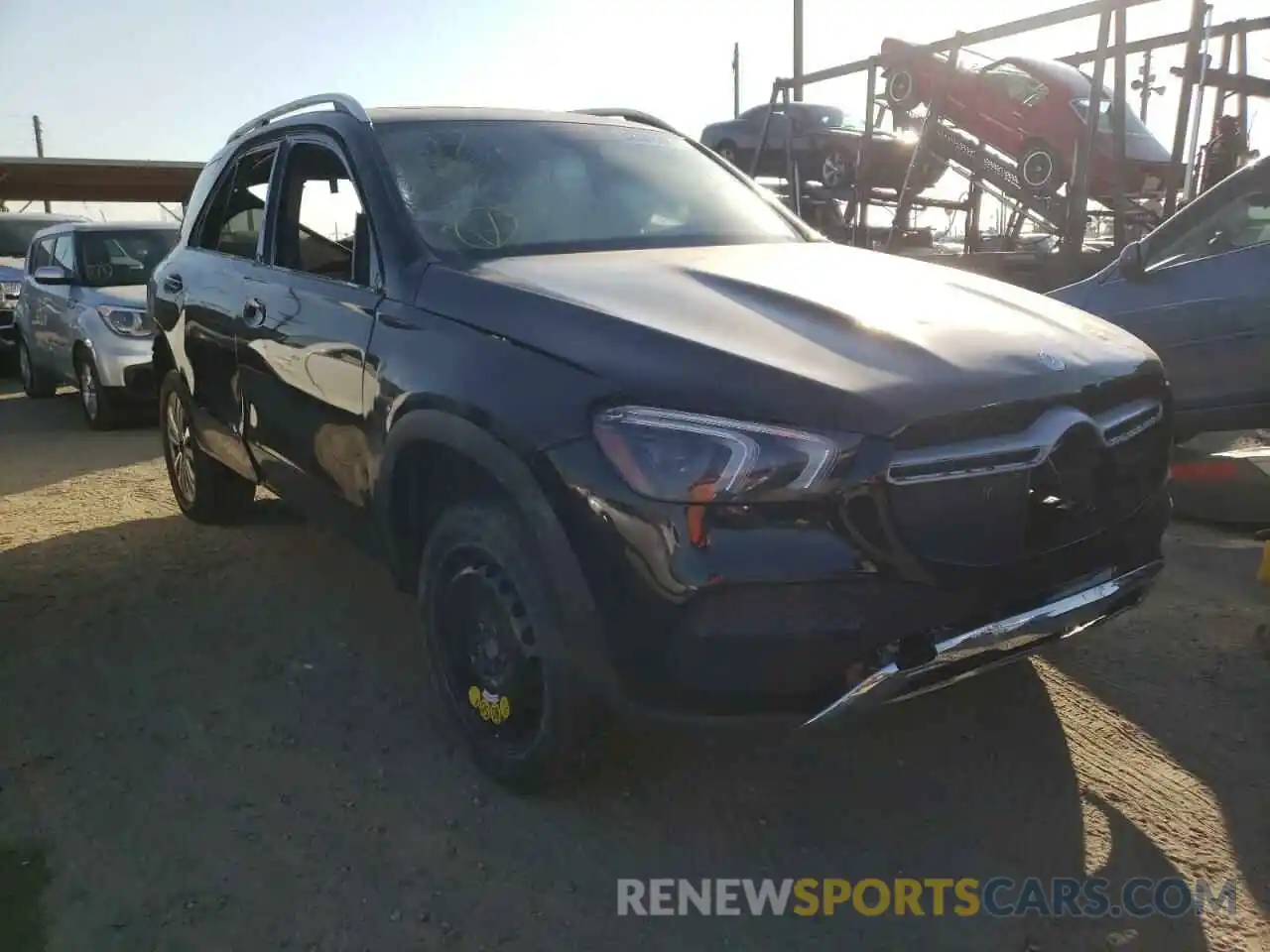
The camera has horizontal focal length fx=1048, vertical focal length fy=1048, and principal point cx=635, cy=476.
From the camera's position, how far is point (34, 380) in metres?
10.4

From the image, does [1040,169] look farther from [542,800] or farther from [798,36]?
[542,800]

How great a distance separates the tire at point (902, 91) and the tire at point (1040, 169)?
4.72ft

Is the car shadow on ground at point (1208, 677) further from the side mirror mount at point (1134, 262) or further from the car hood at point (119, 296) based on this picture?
the car hood at point (119, 296)

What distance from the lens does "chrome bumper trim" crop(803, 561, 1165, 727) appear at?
2.22 m

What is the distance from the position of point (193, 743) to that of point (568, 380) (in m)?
1.74

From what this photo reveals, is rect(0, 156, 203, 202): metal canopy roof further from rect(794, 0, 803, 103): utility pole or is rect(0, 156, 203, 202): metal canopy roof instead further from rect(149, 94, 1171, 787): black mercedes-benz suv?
rect(149, 94, 1171, 787): black mercedes-benz suv

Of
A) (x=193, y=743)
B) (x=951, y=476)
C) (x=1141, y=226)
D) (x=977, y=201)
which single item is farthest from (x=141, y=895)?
(x=977, y=201)

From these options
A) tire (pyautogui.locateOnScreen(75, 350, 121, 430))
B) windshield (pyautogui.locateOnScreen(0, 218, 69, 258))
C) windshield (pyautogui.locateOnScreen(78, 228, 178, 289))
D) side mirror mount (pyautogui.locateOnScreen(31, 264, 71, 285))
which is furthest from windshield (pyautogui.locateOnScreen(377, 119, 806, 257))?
windshield (pyautogui.locateOnScreen(0, 218, 69, 258))

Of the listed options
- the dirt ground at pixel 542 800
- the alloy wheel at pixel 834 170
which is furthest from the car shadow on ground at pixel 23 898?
the alloy wheel at pixel 834 170

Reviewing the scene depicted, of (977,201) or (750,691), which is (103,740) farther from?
(977,201)

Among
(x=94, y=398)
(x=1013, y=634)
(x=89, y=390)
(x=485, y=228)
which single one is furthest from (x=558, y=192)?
(x=89, y=390)

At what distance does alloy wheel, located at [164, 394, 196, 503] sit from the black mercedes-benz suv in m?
1.54

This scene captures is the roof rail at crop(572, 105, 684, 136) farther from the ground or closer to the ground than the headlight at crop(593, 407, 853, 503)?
farther from the ground

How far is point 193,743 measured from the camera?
10.4 ft
